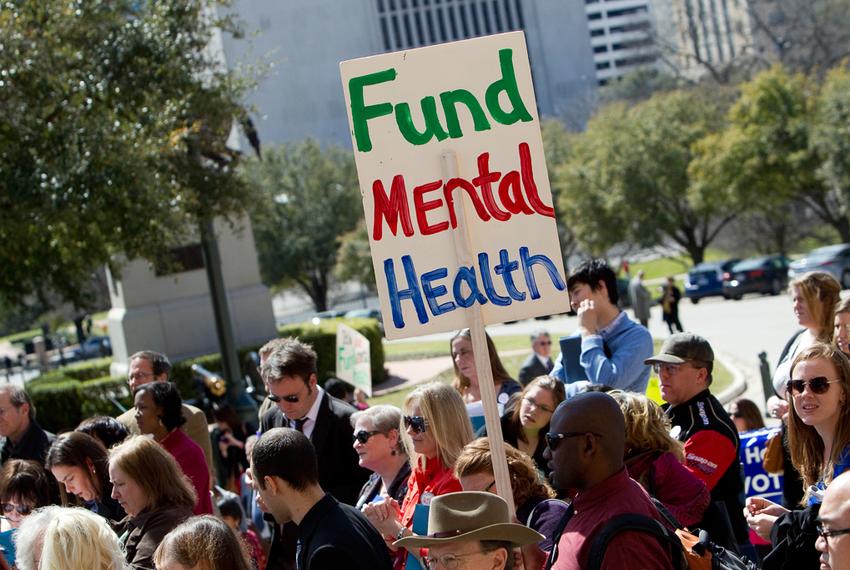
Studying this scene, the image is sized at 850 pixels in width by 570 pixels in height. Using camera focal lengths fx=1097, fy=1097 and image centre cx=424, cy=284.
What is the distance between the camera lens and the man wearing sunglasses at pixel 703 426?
480cm

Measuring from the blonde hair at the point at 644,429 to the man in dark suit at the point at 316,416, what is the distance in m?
2.15

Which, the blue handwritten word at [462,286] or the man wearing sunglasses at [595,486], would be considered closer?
the man wearing sunglasses at [595,486]

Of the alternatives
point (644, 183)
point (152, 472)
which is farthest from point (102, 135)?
point (644, 183)

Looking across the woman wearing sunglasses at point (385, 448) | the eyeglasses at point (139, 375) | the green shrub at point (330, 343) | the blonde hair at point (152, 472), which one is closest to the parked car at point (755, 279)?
the green shrub at point (330, 343)

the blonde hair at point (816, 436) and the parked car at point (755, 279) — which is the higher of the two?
the blonde hair at point (816, 436)

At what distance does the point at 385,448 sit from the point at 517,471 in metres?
1.09

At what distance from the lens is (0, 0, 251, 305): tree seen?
13242mm

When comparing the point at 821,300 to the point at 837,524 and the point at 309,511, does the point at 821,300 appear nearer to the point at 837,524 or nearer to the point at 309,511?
the point at 837,524

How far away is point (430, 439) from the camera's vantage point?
195 inches

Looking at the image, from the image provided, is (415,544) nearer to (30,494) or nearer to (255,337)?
(30,494)

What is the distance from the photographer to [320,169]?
193 feet

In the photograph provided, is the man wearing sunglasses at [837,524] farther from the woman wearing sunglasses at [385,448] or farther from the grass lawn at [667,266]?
the grass lawn at [667,266]

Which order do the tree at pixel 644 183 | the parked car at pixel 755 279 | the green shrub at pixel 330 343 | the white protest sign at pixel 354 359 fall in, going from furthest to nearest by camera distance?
the tree at pixel 644 183
the parked car at pixel 755 279
the green shrub at pixel 330 343
the white protest sign at pixel 354 359

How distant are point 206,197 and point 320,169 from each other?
42.1 metres
